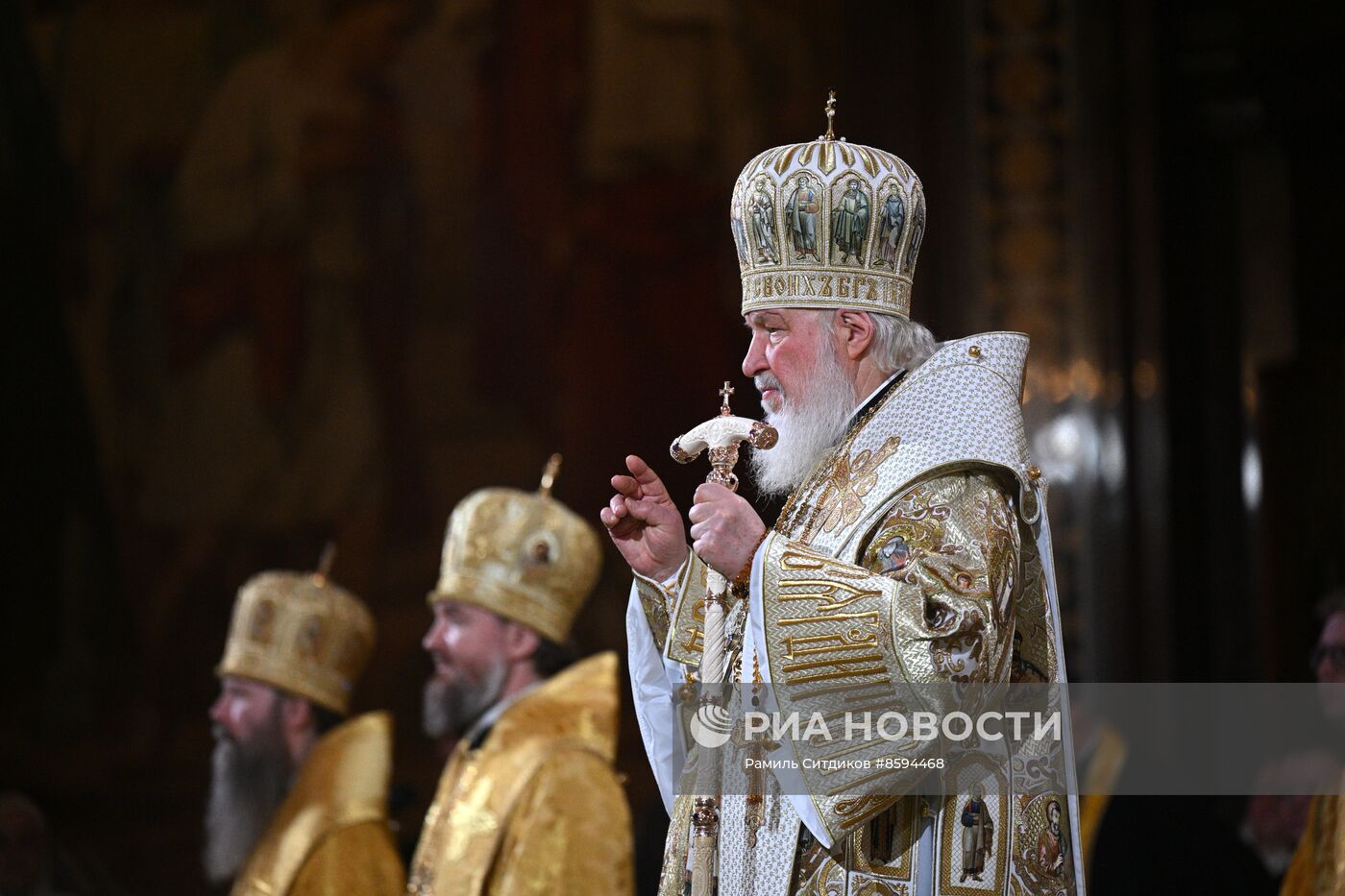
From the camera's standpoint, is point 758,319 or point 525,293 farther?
point 525,293

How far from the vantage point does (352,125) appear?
9312 millimetres

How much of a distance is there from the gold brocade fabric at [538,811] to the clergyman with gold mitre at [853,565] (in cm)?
149

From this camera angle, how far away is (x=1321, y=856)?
459 centimetres

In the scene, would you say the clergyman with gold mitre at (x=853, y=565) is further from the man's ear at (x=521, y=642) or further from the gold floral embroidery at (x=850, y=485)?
the man's ear at (x=521, y=642)

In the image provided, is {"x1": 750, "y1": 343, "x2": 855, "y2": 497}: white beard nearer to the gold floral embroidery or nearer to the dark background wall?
the gold floral embroidery

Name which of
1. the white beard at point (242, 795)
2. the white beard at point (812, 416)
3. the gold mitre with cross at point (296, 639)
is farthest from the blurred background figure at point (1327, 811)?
the white beard at point (242, 795)

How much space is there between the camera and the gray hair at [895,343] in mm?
3436

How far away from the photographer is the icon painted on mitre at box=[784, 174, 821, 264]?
340cm

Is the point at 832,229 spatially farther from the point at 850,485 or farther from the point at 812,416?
the point at 850,485

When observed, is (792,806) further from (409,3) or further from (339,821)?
(409,3)

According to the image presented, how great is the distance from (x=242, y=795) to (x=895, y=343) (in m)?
3.71

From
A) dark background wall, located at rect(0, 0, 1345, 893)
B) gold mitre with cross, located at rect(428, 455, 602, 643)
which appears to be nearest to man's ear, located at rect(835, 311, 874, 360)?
gold mitre with cross, located at rect(428, 455, 602, 643)

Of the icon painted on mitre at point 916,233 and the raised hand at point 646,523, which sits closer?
the raised hand at point 646,523

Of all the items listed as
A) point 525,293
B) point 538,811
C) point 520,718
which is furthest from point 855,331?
point 525,293
